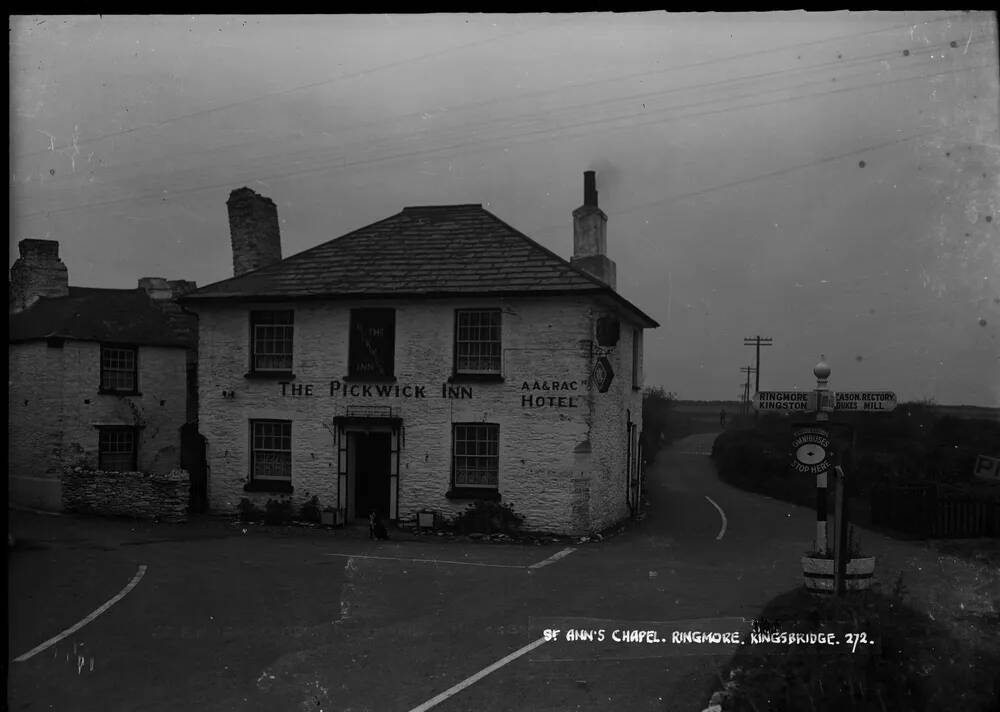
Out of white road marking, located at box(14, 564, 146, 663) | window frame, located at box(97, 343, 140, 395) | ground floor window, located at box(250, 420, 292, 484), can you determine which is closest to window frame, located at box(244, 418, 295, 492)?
ground floor window, located at box(250, 420, 292, 484)

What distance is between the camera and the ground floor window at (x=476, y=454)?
51.4 feet

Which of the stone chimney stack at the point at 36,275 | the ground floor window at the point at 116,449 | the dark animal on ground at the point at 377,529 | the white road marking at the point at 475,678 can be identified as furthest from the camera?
the ground floor window at the point at 116,449

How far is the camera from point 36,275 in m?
18.1

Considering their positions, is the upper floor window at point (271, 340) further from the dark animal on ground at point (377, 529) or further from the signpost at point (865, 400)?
the signpost at point (865, 400)

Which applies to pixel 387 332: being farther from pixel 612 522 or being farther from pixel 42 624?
pixel 42 624

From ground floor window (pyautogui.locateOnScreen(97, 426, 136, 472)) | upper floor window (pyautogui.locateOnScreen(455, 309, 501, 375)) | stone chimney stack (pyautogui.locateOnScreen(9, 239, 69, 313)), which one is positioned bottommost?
ground floor window (pyautogui.locateOnScreen(97, 426, 136, 472))

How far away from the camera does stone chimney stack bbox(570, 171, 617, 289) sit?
56.9 ft

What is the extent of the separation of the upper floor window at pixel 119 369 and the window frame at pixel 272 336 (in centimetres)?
410

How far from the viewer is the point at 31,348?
17.4 meters

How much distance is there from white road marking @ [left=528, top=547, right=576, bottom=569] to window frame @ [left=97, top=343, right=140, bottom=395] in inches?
478

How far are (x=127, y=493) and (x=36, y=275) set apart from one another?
609 centimetres

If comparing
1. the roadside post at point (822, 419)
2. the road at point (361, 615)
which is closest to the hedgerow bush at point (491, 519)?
the road at point (361, 615)

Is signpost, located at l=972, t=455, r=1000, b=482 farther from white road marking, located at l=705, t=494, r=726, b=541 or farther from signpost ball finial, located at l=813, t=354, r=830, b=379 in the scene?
white road marking, located at l=705, t=494, r=726, b=541

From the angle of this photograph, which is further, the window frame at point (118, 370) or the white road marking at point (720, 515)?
the window frame at point (118, 370)
